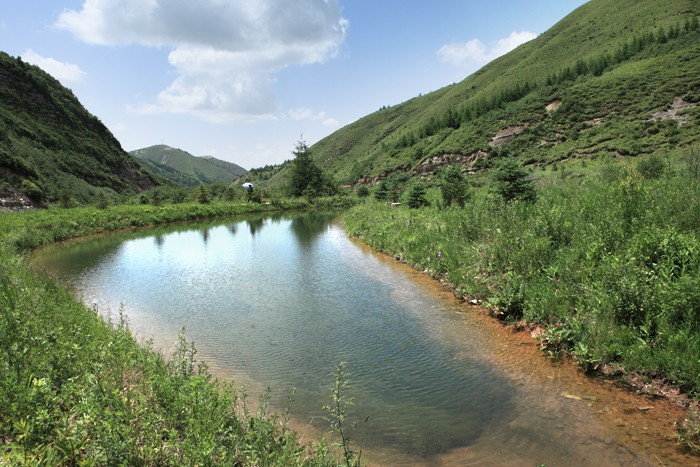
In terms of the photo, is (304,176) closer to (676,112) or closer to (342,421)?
(676,112)

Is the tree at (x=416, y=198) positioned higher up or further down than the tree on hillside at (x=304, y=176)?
further down

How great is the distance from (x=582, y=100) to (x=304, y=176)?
48844 mm

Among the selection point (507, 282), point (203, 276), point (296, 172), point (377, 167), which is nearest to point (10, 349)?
point (507, 282)

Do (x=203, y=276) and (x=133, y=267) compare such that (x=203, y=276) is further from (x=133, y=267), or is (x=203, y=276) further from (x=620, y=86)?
(x=620, y=86)

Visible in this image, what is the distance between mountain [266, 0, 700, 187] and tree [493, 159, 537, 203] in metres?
31.7

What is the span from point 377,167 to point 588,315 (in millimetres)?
91412

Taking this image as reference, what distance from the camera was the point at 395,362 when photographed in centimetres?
810

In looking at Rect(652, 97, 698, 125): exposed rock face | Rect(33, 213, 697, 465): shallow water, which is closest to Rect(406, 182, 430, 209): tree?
Rect(33, 213, 697, 465): shallow water

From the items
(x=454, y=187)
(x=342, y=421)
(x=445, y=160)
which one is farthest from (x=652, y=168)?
(x=445, y=160)

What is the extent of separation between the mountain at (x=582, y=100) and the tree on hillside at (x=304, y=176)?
18228 mm

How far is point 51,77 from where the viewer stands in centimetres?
10575

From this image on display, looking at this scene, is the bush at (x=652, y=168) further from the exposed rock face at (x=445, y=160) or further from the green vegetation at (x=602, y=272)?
the exposed rock face at (x=445, y=160)

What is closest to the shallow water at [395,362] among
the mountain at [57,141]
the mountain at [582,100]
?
the mountain at [582,100]

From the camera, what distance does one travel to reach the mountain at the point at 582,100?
50438 mm
